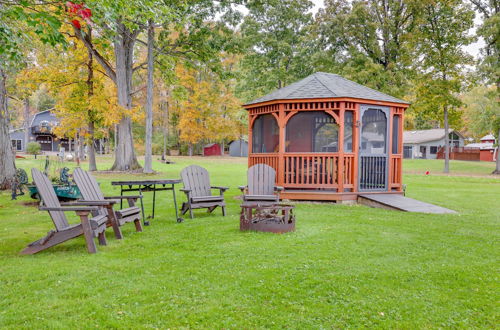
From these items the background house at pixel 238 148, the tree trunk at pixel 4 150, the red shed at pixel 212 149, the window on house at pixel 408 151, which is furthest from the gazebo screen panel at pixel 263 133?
the window on house at pixel 408 151

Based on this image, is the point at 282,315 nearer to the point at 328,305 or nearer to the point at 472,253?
the point at 328,305

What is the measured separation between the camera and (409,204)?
8.40 m

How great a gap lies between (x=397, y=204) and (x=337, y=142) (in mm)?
2275

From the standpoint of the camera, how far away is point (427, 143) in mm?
43625

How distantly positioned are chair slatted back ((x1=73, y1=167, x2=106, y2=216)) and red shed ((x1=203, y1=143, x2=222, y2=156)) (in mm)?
40248

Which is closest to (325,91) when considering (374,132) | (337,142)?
(337,142)

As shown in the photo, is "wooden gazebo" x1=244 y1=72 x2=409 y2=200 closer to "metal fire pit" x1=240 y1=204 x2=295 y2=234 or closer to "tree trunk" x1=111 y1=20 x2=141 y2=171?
"metal fire pit" x1=240 y1=204 x2=295 y2=234

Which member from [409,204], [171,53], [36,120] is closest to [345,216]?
[409,204]

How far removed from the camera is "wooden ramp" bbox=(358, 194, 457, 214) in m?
7.82

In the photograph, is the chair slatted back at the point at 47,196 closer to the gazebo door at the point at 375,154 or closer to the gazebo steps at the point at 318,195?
the gazebo steps at the point at 318,195

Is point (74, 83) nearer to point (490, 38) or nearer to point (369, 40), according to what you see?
point (369, 40)

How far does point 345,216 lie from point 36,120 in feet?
138

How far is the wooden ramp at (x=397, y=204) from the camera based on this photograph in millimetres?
7820

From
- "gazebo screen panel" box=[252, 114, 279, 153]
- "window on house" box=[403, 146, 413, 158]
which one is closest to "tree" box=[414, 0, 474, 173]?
"gazebo screen panel" box=[252, 114, 279, 153]
